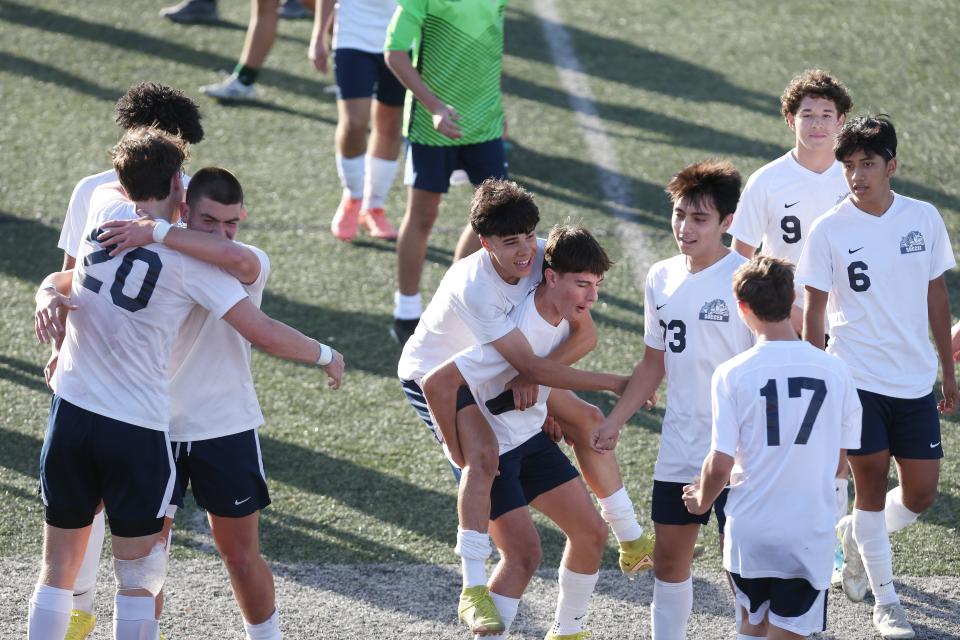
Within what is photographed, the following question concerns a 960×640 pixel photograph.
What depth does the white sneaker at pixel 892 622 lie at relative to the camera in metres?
4.53

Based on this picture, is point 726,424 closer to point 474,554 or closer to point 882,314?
point 474,554

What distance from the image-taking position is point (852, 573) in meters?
4.88

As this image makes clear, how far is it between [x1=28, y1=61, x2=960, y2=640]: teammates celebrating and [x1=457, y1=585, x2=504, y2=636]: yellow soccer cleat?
1 cm

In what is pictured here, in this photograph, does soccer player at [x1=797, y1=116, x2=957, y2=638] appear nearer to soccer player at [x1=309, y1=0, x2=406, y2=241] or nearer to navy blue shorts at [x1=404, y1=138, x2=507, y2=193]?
navy blue shorts at [x1=404, y1=138, x2=507, y2=193]

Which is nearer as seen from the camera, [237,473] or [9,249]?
[237,473]

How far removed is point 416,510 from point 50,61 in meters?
6.87

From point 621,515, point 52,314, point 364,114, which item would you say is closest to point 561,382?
point 621,515

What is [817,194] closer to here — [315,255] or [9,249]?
[315,255]

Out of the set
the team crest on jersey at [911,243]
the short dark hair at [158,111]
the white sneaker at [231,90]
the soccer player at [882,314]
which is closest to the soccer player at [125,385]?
the short dark hair at [158,111]

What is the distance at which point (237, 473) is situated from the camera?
404 cm

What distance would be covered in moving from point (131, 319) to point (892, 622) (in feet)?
9.20

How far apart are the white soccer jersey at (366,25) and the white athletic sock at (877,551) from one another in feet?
14.7

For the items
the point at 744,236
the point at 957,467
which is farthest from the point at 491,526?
the point at 957,467

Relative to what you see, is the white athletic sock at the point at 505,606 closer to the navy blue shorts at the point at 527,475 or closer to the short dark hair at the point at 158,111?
the navy blue shorts at the point at 527,475
